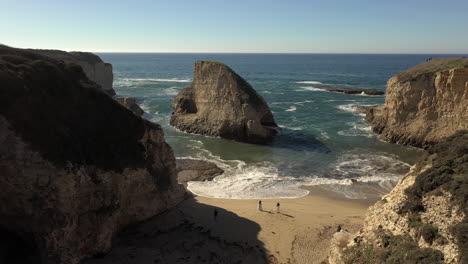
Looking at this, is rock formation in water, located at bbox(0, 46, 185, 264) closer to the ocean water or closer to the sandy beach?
the sandy beach

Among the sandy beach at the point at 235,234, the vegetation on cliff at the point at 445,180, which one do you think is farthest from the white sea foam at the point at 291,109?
the vegetation on cliff at the point at 445,180

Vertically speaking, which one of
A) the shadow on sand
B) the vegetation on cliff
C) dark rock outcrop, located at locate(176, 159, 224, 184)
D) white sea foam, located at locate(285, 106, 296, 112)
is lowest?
the shadow on sand

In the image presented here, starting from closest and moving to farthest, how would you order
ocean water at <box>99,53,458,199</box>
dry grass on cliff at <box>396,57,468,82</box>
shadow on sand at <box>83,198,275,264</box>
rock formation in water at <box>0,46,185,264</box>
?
rock formation in water at <box>0,46,185,264</box>
shadow on sand at <box>83,198,275,264</box>
ocean water at <box>99,53,458,199</box>
dry grass on cliff at <box>396,57,468,82</box>

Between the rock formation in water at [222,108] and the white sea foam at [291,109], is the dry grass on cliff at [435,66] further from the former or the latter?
the white sea foam at [291,109]

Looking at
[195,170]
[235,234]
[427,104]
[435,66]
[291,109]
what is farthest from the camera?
[291,109]

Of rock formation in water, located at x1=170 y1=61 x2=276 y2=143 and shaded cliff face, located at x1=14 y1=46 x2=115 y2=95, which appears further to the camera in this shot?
shaded cliff face, located at x1=14 y1=46 x2=115 y2=95

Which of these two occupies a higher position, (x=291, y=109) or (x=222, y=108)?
(x=222, y=108)

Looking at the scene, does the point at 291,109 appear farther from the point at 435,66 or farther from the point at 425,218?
the point at 425,218

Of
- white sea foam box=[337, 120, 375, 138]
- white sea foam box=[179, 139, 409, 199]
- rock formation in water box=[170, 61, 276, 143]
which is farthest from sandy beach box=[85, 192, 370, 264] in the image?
white sea foam box=[337, 120, 375, 138]

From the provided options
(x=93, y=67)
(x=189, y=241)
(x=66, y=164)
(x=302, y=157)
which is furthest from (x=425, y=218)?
(x=93, y=67)
